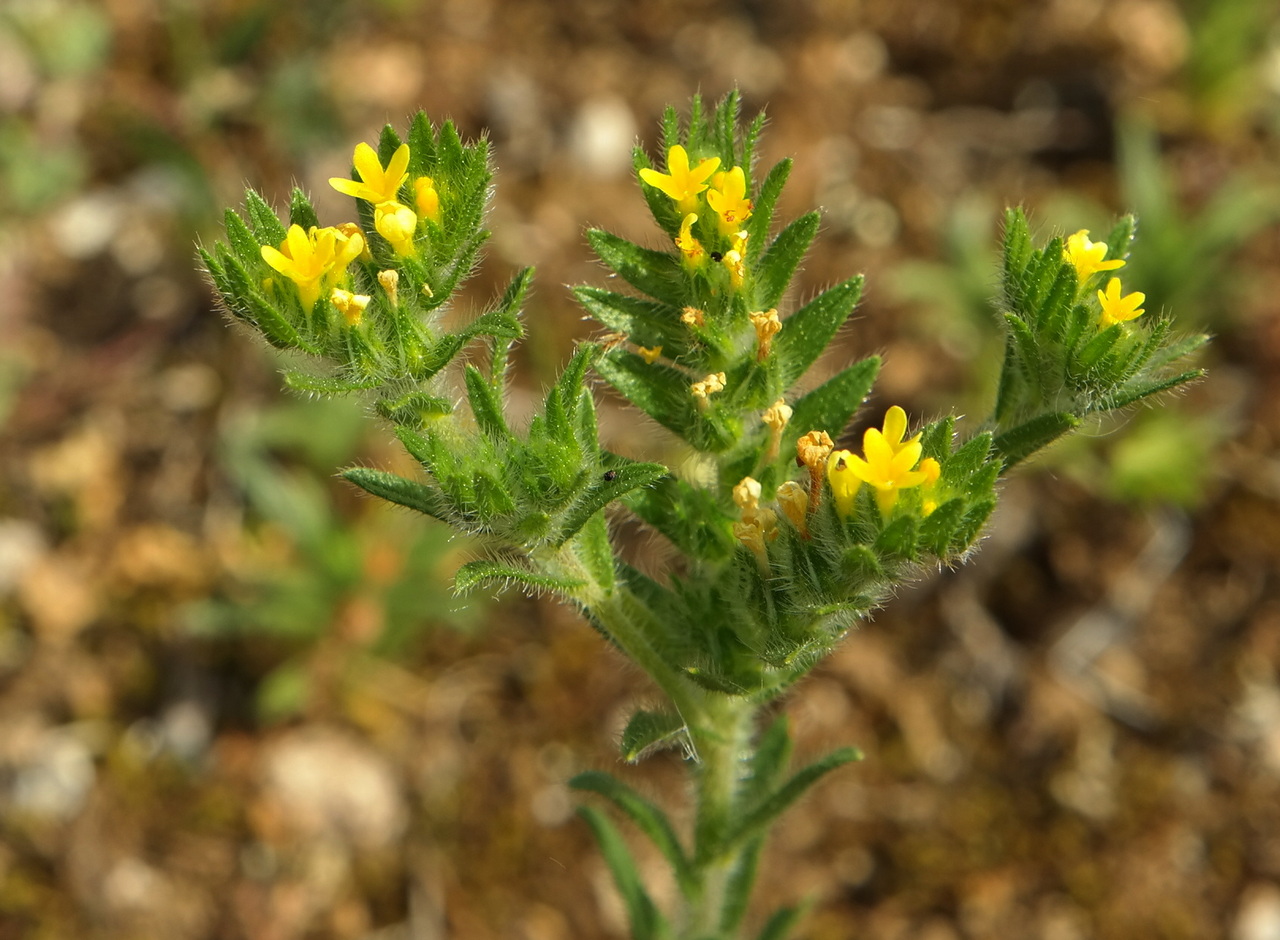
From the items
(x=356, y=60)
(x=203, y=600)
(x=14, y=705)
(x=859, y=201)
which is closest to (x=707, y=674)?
(x=203, y=600)

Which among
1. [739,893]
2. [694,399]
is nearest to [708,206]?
[694,399]

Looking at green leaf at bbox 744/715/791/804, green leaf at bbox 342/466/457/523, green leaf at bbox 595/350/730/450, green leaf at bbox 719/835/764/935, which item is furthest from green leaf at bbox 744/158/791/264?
green leaf at bbox 719/835/764/935

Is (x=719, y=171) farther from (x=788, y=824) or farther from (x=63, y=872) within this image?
(x=63, y=872)

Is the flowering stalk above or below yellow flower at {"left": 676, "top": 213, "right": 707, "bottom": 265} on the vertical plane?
below

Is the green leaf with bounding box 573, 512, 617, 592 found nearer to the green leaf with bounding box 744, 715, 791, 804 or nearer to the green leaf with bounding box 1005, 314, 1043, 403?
the green leaf with bounding box 744, 715, 791, 804

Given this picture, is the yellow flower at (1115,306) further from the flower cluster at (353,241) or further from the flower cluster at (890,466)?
the flower cluster at (353,241)
